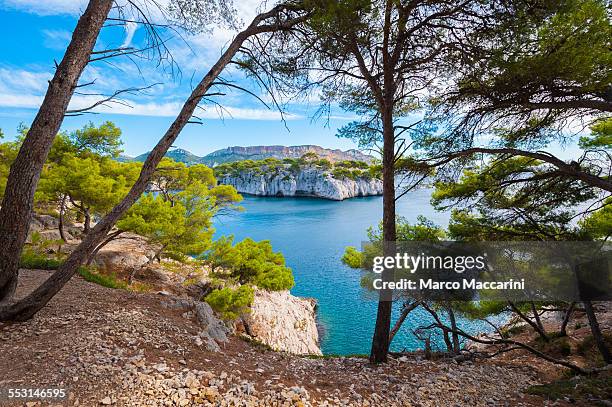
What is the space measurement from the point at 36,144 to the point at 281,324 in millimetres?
11365

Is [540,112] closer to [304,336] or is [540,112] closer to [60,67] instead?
[60,67]

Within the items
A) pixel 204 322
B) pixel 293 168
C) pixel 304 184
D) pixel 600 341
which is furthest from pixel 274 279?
pixel 293 168

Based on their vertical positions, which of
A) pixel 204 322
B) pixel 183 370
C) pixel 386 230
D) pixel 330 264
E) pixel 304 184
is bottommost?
pixel 330 264

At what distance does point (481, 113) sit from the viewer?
453 cm

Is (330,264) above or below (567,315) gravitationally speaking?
below

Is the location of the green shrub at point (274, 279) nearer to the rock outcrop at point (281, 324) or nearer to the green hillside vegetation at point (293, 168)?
the rock outcrop at point (281, 324)

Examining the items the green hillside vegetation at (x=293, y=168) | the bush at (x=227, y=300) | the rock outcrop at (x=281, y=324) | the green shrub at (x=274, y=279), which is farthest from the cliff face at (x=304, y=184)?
the bush at (x=227, y=300)

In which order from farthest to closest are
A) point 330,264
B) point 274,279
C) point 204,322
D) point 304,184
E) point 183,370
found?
1. point 304,184
2. point 330,264
3. point 274,279
4. point 204,322
5. point 183,370

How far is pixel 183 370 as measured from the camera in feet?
9.82

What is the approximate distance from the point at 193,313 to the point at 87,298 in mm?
1647

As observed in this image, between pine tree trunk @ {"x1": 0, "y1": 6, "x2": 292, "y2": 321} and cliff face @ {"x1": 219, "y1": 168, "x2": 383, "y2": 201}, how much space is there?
195ft

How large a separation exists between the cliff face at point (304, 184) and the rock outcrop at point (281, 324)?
4926 cm

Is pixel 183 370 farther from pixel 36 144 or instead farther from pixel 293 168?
pixel 293 168

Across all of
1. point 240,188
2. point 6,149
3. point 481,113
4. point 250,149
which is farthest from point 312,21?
point 250,149
